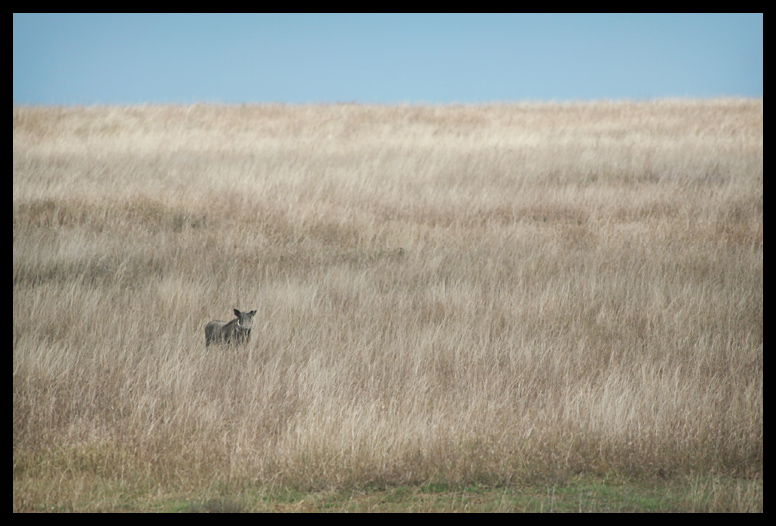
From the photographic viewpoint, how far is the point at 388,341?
5.77 meters

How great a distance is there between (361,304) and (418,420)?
2.84 m

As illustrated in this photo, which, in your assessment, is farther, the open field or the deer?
the deer

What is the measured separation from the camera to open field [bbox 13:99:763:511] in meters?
3.59

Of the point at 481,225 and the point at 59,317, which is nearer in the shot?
the point at 59,317

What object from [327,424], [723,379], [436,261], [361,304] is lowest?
[327,424]

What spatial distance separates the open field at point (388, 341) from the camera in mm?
3590

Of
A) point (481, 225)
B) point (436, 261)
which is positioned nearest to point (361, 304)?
point (436, 261)

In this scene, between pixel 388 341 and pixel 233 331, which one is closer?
pixel 233 331

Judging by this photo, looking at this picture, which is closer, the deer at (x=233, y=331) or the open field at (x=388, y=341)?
the open field at (x=388, y=341)

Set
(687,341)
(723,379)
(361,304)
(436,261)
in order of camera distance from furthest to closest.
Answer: (436,261), (361,304), (687,341), (723,379)

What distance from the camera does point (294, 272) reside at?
8.25 meters

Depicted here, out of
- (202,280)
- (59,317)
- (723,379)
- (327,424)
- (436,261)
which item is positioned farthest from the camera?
(436,261)
